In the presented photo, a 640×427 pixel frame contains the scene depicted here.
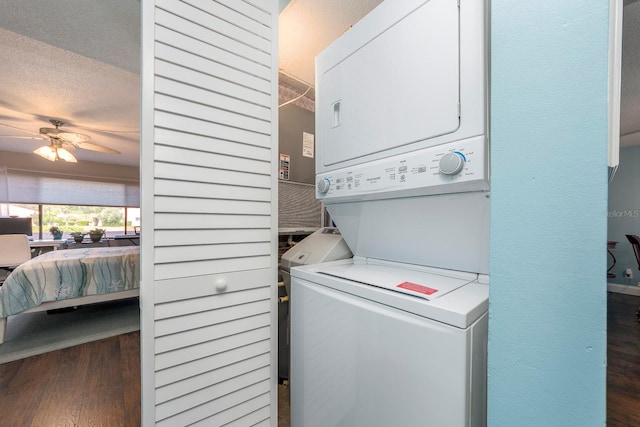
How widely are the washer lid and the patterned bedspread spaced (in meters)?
2.85

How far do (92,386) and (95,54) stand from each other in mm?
2351

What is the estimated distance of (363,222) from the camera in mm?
1283

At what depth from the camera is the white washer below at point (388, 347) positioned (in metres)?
0.70

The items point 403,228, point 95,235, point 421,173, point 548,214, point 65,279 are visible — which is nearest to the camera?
Result: point 548,214

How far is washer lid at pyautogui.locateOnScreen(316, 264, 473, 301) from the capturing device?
0.86 m

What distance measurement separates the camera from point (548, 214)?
52cm

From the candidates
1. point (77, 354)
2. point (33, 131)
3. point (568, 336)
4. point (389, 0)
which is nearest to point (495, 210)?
point (568, 336)

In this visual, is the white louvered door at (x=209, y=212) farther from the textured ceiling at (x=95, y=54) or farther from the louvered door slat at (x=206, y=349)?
the textured ceiling at (x=95, y=54)

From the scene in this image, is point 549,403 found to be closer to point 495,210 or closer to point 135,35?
point 495,210

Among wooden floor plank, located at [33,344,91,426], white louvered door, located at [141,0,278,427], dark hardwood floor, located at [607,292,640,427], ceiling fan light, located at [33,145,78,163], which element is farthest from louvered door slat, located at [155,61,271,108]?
ceiling fan light, located at [33,145,78,163]

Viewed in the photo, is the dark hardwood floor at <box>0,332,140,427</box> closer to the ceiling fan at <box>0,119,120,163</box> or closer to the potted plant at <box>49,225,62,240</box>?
the ceiling fan at <box>0,119,120,163</box>

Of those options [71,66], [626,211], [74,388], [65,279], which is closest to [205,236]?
[74,388]

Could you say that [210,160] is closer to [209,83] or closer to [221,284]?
[209,83]

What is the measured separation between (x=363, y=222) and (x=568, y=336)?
85cm
